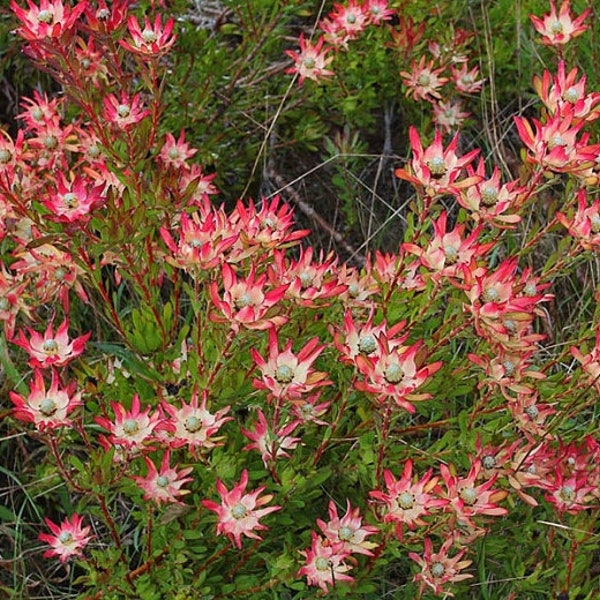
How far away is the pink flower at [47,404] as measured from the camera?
1.70 metres

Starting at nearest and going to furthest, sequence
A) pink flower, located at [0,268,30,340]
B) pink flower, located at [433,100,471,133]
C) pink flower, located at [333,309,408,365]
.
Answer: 1. pink flower, located at [333,309,408,365]
2. pink flower, located at [0,268,30,340]
3. pink flower, located at [433,100,471,133]

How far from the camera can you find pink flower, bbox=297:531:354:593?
1748mm

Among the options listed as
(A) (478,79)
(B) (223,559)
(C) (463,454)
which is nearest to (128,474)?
(B) (223,559)

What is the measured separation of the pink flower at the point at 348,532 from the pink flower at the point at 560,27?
1.38 metres

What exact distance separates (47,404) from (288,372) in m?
0.44

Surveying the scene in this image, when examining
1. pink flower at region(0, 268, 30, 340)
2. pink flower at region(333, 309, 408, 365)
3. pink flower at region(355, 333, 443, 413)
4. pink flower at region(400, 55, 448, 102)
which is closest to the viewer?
pink flower at region(355, 333, 443, 413)

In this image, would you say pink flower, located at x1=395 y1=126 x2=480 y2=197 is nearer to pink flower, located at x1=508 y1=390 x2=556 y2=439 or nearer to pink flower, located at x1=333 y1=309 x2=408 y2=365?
pink flower, located at x1=333 y1=309 x2=408 y2=365

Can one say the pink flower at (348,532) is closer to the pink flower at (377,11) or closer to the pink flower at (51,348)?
the pink flower at (51,348)

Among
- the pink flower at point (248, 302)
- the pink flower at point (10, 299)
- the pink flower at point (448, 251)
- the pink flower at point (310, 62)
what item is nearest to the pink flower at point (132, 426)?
the pink flower at point (248, 302)

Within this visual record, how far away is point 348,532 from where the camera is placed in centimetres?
179

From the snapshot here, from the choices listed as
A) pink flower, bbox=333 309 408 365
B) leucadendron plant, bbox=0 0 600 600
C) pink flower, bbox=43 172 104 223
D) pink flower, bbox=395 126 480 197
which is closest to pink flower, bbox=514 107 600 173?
leucadendron plant, bbox=0 0 600 600

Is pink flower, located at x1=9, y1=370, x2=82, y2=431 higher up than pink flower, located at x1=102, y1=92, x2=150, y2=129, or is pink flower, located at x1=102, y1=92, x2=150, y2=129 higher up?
pink flower, located at x1=102, y1=92, x2=150, y2=129

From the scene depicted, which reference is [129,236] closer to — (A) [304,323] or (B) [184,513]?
(A) [304,323]

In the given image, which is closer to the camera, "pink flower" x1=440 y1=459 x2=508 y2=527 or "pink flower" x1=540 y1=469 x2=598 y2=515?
"pink flower" x1=440 y1=459 x2=508 y2=527
